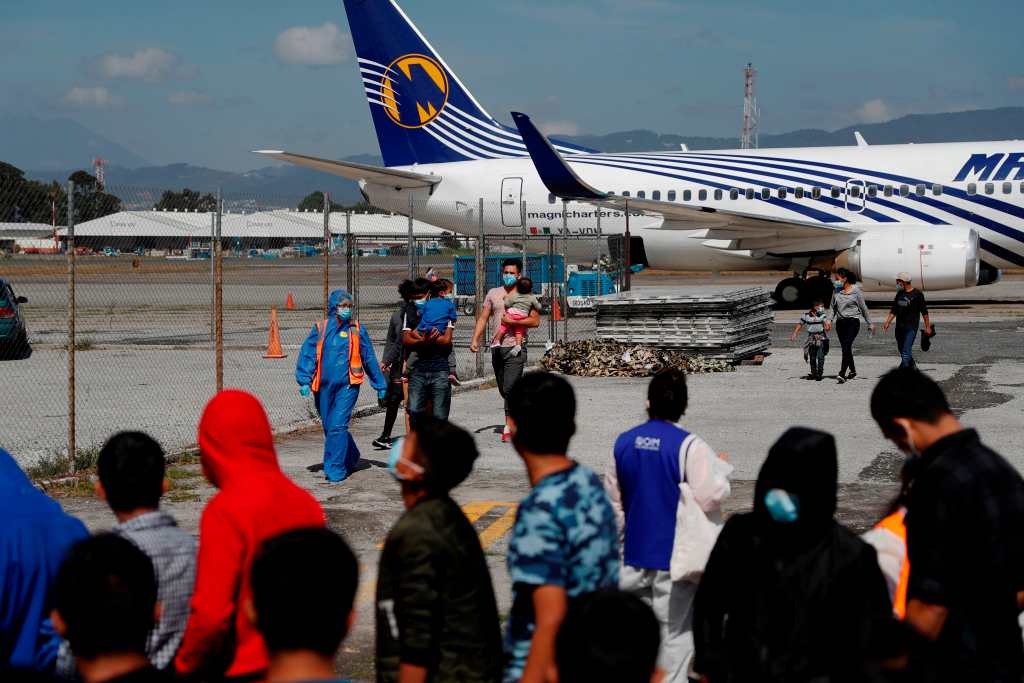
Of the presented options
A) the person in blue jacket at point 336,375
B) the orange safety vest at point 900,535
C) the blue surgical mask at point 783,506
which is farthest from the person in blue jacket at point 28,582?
the person in blue jacket at point 336,375

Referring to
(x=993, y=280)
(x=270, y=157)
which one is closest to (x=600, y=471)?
(x=270, y=157)

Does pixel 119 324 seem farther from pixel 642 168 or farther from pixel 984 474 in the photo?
pixel 984 474

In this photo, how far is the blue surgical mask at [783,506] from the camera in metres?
3.46

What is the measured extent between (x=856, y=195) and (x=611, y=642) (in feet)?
91.0

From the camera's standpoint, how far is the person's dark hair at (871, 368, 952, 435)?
12.9 feet

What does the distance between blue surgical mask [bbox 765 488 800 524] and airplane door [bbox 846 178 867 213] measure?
88.2 ft

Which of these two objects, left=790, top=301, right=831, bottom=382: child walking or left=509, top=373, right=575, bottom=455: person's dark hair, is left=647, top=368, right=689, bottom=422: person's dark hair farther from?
left=790, top=301, right=831, bottom=382: child walking

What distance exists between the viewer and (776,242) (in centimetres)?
2922

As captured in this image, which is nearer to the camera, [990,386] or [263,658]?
[263,658]

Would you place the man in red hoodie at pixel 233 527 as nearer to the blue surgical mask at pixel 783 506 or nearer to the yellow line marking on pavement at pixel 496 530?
the blue surgical mask at pixel 783 506

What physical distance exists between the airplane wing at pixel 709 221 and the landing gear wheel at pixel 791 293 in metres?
0.97

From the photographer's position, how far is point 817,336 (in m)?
16.9

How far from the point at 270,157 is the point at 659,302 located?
10.7m

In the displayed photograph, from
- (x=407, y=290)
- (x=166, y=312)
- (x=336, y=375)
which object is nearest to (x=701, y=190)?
(x=166, y=312)
